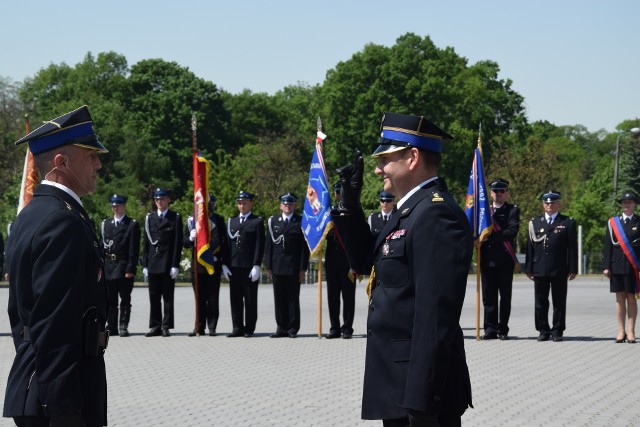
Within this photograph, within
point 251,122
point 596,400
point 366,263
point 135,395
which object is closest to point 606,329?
point 596,400

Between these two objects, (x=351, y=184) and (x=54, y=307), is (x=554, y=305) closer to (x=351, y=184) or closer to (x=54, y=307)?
(x=351, y=184)

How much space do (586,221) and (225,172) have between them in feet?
68.3

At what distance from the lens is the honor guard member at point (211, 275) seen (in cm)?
1784

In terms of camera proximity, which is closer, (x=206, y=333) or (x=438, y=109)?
(x=206, y=333)

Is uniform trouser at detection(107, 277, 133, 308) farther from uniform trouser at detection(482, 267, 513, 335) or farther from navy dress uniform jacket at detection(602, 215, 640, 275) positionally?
navy dress uniform jacket at detection(602, 215, 640, 275)

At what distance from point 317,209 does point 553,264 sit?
3714mm

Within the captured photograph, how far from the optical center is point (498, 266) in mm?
17156

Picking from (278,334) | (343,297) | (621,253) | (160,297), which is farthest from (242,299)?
(621,253)

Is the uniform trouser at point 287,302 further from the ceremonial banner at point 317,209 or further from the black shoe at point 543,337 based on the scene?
the black shoe at point 543,337

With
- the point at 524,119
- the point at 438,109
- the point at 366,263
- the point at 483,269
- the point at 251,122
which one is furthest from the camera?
the point at 251,122

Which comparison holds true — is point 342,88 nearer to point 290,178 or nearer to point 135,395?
point 290,178

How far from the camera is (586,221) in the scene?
191 feet

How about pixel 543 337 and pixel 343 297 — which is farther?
pixel 343 297

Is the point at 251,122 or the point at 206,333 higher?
the point at 251,122
